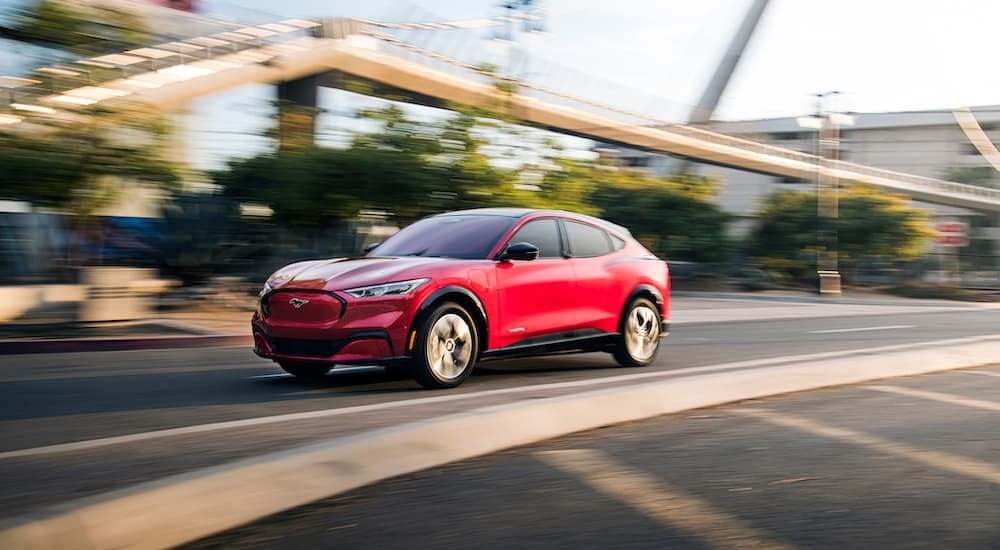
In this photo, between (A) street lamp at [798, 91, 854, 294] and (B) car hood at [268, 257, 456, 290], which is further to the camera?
(A) street lamp at [798, 91, 854, 294]

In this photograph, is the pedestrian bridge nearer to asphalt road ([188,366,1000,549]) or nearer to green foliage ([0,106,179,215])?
green foliage ([0,106,179,215])

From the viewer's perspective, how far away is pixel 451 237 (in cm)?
911

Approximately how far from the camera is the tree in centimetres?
4178

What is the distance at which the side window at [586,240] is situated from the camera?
966 centimetres

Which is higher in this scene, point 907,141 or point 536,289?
point 907,141

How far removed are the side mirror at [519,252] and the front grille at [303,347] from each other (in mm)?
1733

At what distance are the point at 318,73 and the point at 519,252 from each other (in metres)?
31.7

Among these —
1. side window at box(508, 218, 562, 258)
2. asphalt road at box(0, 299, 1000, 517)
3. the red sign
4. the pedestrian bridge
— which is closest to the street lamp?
the pedestrian bridge

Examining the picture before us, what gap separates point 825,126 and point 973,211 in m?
74.0

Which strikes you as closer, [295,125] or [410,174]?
[410,174]

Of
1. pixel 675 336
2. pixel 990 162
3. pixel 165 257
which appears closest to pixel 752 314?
pixel 675 336

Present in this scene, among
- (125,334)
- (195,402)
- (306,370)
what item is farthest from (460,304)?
(125,334)

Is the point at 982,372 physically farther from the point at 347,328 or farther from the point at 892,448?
the point at 347,328

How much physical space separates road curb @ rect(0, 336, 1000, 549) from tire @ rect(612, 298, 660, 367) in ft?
5.56
